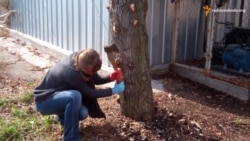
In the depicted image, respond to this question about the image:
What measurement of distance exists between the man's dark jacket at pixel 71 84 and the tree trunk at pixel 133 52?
296mm

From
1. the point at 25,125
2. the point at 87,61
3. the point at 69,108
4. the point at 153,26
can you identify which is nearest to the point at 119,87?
the point at 87,61

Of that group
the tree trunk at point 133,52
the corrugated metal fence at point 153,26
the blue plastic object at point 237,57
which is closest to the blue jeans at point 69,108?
the tree trunk at point 133,52

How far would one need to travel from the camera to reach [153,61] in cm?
618

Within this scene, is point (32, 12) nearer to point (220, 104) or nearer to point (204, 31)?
point (204, 31)

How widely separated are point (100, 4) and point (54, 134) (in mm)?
2638

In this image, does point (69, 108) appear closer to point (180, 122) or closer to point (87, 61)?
point (87, 61)

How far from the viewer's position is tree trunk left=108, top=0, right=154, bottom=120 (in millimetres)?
4035

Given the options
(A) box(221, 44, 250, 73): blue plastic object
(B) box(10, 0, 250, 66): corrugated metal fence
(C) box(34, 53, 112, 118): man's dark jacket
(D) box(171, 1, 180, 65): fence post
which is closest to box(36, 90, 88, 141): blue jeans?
(C) box(34, 53, 112, 118): man's dark jacket

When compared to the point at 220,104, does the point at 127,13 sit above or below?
above

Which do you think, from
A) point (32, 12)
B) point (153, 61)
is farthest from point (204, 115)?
point (32, 12)

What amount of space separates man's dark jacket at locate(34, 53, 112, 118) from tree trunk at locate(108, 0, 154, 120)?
0.30m

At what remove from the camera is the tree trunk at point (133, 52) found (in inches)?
159

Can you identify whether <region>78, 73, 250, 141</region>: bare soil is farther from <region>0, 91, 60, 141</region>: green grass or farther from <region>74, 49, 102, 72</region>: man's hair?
<region>74, 49, 102, 72</region>: man's hair

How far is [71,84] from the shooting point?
384 centimetres
